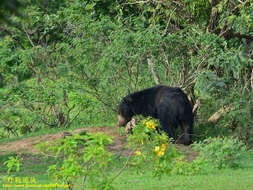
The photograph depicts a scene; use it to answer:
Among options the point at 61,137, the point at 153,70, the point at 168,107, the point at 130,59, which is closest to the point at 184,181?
the point at 168,107

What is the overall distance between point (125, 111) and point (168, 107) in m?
1.48

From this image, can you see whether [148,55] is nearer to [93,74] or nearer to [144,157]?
[93,74]

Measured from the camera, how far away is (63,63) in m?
14.7

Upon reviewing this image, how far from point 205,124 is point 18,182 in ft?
21.5

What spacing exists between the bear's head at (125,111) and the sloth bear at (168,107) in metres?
0.11

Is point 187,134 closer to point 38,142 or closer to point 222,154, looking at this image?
point 222,154

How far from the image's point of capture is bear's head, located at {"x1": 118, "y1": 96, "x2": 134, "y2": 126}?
1212 centimetres

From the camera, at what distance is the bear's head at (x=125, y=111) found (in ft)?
39.8

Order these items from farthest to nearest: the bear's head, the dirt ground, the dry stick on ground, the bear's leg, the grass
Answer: the dry stick on ground < the bear's head < the bear's leg < the dirt ground < the grass

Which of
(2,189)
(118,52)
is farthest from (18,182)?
(118,52)

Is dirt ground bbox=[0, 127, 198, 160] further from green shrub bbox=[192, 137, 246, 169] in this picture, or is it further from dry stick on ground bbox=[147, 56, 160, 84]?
dry stick on ground bbox=[147, 56, 160, 84]

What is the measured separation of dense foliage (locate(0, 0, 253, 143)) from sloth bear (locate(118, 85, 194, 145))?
541mm

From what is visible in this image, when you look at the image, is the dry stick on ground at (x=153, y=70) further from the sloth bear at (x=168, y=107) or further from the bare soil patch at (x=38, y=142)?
the bare soil patch at (x=38, y=142)

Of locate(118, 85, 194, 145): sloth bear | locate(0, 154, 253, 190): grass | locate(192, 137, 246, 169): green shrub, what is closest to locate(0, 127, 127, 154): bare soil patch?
locate(118, 85, 194, 145): sloth bear
